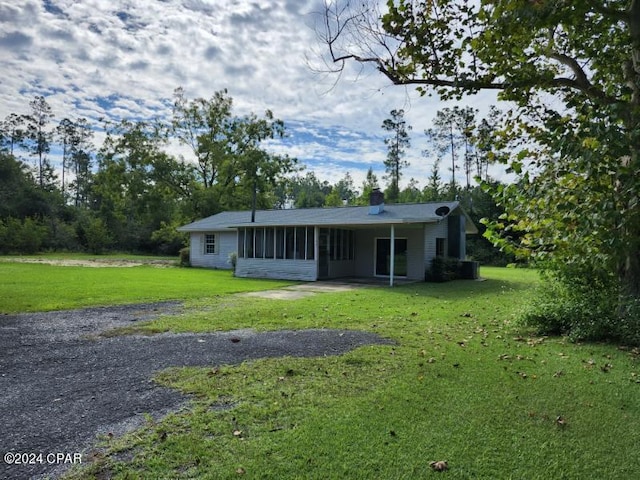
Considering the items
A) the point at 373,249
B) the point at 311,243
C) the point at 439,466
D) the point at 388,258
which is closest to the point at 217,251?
the point at 311,243

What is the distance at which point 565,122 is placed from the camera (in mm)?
5906

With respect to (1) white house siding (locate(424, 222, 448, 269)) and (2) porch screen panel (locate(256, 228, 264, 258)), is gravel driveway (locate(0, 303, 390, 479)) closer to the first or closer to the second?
(2) porch screen panel (locate(256, 228, 264, 258))

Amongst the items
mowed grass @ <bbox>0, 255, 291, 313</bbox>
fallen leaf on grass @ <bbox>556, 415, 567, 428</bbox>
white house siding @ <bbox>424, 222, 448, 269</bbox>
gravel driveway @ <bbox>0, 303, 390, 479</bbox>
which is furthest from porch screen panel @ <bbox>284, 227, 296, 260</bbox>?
fallen leaf on grass @ <bbox>556, 415, 567, 428</bbox>

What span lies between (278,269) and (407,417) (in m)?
15.1

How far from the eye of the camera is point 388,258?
19.1 metres

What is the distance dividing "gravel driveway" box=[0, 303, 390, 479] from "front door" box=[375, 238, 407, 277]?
12.0m

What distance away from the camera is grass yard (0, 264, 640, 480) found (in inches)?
112

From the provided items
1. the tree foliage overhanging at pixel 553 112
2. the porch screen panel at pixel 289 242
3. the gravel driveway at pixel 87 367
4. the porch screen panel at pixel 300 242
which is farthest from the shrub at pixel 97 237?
the tree foliage overhanging at pixel 553 112

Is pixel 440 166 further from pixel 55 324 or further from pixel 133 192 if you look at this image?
pixel 55 324

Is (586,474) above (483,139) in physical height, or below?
below

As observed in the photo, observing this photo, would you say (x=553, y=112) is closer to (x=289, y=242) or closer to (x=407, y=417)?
(x=407, y=417)

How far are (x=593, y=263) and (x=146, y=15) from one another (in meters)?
11.3

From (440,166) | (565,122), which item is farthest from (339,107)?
(440,166)

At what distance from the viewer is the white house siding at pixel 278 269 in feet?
58.0
